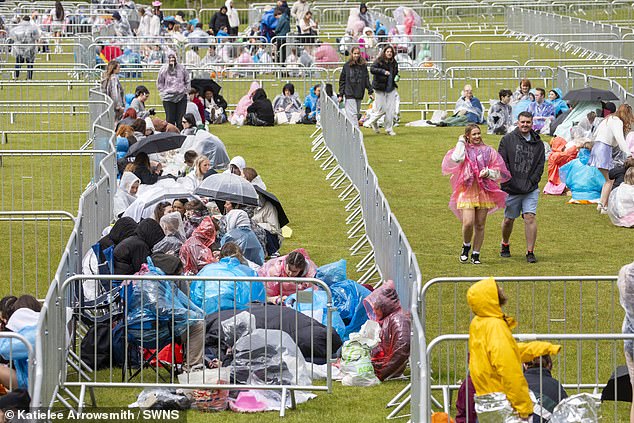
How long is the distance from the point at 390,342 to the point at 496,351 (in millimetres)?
2852

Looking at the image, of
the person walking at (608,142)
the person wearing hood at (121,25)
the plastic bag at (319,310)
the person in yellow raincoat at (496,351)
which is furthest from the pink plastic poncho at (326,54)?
the person in yellow raincoat at (496,351)

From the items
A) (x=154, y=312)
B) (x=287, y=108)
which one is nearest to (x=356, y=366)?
(x=154, y=312)

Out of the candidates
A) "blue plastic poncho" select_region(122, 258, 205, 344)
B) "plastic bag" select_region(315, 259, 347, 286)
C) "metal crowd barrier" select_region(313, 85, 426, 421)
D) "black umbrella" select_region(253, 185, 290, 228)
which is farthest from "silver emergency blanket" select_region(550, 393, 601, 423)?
"black umbrella" select_region(253, 185, 290, 228)

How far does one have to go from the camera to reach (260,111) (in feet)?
90.5

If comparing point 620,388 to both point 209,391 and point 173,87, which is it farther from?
point 173,87

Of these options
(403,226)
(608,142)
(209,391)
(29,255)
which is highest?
(608,142)

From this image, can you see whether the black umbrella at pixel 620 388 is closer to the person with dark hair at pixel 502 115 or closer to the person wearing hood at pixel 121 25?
the person with dark hair at pixel 502 115

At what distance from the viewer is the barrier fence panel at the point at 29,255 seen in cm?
1416

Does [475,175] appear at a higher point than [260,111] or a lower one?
higher

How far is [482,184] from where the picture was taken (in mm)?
15672

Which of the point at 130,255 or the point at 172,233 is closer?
the point at 130,255

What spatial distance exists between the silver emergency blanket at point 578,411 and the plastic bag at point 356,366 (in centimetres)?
293

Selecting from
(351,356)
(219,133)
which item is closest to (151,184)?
(351,356)

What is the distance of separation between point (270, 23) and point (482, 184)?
22570 millimetres
